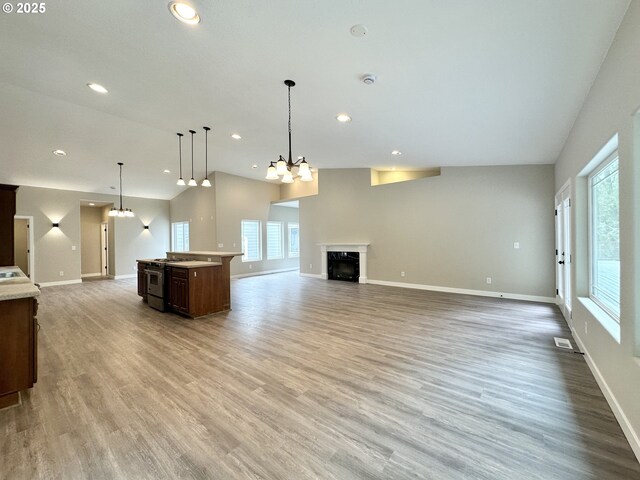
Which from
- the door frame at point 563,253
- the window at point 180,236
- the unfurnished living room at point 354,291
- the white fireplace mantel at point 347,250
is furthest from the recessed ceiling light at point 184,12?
the window at point 180,236

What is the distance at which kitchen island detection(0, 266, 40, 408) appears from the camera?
2.16 metres

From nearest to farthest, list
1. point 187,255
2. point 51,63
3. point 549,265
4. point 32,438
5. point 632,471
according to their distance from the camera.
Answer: point 632,471, point 32,438, point 51,63, point 549,265, point 187,255

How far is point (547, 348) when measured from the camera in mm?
3219

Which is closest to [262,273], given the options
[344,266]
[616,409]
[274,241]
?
[274,241]

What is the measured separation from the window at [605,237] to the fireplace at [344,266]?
5.37 meters

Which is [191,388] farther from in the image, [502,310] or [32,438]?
[502,310]

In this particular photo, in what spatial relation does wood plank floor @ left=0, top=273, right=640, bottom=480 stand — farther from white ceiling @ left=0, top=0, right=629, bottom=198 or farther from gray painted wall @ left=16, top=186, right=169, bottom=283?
gray painted wall @ left=16, top=186, right=169, bottom=283

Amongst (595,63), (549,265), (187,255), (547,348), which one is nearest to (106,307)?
(187,255)

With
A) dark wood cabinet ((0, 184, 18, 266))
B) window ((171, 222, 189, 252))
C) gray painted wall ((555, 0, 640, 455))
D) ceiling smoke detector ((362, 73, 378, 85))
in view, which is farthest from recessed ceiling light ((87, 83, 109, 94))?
window ((171, 222, 189, 252))

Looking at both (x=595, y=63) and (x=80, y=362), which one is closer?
Result: (x=595, y=63)

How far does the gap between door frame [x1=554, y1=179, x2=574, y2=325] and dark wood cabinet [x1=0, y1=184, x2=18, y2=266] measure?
8.90 meters

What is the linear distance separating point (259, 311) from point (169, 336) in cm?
156

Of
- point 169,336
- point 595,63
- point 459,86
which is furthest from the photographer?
point 169,336

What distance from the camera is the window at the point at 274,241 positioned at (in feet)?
33.8
